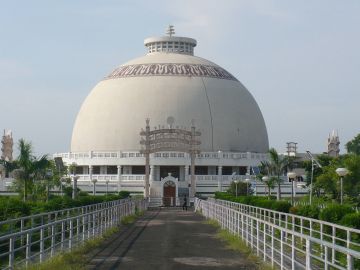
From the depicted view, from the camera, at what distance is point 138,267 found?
15352 mm

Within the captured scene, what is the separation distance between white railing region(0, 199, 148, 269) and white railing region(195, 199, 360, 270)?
4937 mm

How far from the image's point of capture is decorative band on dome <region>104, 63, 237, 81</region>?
313 ft

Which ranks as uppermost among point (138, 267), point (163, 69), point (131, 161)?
point (163, 69)

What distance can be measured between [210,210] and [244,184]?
3213 centimetres

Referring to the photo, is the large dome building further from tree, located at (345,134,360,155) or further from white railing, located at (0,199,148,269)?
white railing, located at (0,199,148,269)

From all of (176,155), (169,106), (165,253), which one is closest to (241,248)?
(165,253)

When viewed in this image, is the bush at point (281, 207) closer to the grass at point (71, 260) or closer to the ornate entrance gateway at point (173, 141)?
the grass at point (71, 260)

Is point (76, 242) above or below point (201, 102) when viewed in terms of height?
below

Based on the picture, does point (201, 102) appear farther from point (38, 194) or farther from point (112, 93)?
point (38, 194)

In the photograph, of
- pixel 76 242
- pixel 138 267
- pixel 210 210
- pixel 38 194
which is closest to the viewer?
pixel 138 267

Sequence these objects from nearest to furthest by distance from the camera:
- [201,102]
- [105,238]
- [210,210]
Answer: [105,238], [210,210], [201,102]

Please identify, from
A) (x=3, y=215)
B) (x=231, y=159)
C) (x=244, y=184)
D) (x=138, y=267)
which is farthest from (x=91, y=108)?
(x=138, y=267)

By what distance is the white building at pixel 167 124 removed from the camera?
8406 cm

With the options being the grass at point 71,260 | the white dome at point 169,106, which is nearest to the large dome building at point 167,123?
the white dome at point 169,106
